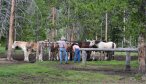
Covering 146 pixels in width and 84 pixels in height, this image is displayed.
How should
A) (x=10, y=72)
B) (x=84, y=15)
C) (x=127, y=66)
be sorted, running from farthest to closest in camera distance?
1. (x=84, y=15)
2. (x=127, y=66)
3. (x=10, y=72)

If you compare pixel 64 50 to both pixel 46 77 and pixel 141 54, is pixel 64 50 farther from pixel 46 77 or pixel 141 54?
pixel 46 77

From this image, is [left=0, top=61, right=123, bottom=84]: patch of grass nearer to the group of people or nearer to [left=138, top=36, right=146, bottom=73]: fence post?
[left=138, top=36, right=146, bottom=73]: fence post

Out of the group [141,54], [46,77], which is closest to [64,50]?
[141,54]

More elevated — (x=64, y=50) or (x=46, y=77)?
(x=64, y=50)

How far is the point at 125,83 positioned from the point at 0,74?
5.38 meters

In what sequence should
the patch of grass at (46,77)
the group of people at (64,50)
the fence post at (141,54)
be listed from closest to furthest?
the patch of grass at (46,77) < the fence post at (141,54) < the group of people at (64,50)

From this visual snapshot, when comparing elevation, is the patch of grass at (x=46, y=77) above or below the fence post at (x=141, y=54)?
below

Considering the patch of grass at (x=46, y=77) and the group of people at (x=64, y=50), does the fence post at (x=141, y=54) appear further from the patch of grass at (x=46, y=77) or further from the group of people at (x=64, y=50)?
the group of people at (x=64, y=50)

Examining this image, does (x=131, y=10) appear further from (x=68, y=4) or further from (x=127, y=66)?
(x=68, y=4)

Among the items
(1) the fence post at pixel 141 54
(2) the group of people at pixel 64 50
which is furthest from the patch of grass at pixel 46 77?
(2) the group of people at pixel 64 50

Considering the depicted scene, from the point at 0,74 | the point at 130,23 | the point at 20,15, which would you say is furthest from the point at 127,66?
the point at 20,15

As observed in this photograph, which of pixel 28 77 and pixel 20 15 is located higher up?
pixel 20 15

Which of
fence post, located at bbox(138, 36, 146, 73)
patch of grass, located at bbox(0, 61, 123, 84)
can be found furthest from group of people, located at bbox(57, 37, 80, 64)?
fence post, located at bbox(138, 36, 146, 73)

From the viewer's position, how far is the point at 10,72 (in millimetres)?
18641
